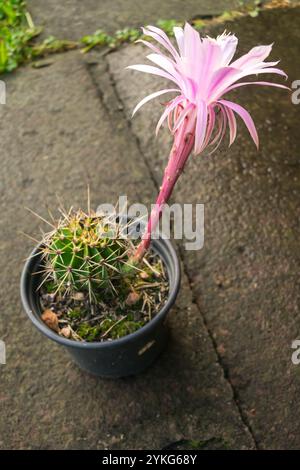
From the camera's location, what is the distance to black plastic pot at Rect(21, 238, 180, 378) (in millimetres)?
1423

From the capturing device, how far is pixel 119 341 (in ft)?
4.64

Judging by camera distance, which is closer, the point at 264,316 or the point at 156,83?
the point at 264,316

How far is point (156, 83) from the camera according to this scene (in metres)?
2.40

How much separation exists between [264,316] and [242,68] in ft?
3.03

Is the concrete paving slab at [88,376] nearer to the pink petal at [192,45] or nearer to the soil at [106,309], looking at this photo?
the soil at [106,309]

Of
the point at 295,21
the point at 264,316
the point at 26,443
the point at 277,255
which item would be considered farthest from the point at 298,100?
the point at 26,443

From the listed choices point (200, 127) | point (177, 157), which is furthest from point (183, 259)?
point (200, 127)

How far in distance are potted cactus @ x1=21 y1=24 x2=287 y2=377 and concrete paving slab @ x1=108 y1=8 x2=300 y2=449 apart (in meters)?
0.28

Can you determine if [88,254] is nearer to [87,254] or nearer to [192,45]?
[87,254]

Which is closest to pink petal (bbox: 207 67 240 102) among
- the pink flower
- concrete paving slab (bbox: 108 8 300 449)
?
the pink flower

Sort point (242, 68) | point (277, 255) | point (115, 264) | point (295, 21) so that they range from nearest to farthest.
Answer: point (242, 68)
point (115, 264)
point (277, 255)
point (295, 21)

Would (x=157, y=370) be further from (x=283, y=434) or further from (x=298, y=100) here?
(x=298, y=100)

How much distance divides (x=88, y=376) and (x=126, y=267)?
47cm
